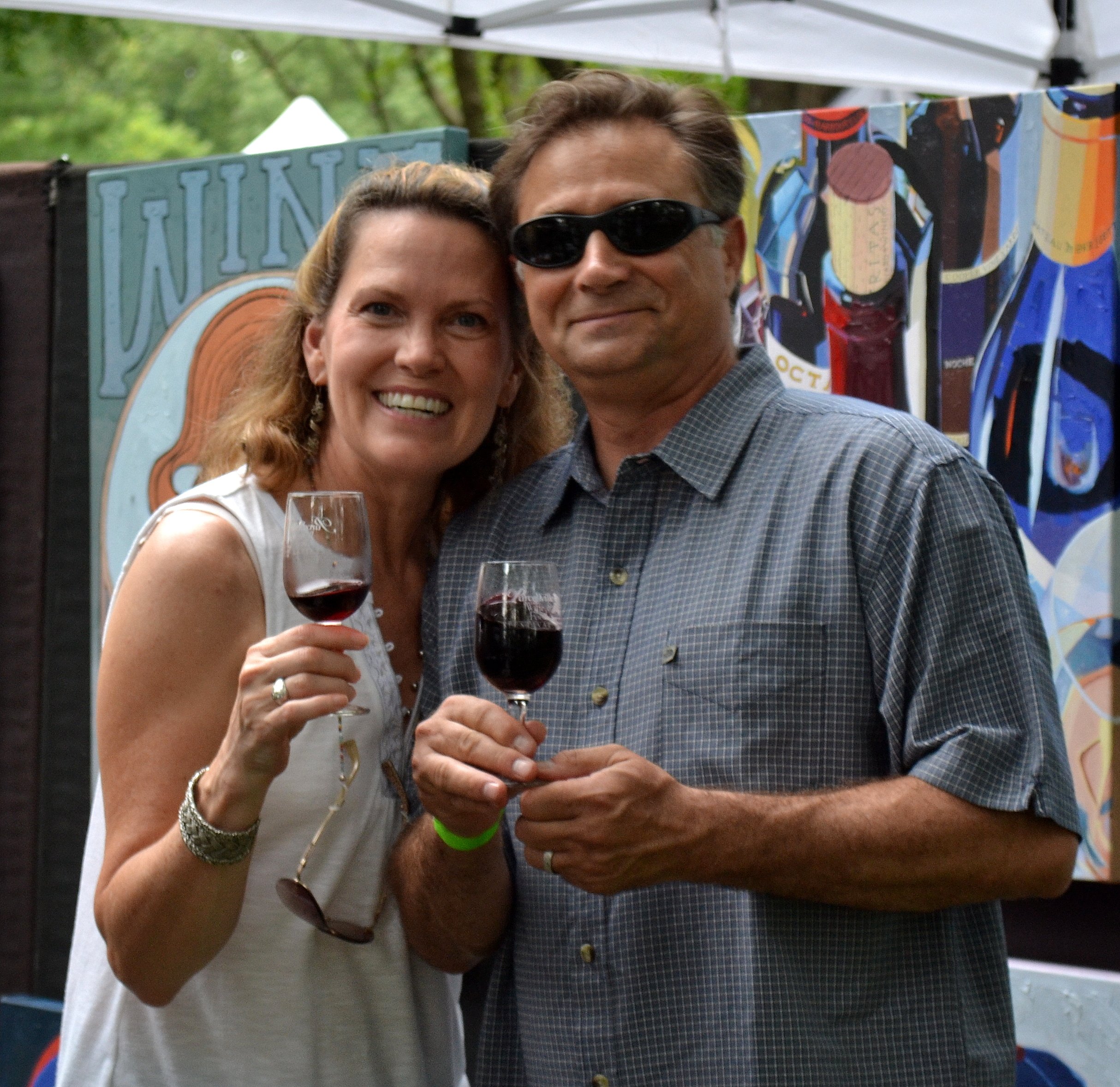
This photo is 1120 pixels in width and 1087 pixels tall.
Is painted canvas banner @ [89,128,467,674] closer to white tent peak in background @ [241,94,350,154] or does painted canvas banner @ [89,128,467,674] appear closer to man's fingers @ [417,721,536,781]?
white tent peak in background @ [241,94,350,154]

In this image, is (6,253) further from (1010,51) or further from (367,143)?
(1010,51)

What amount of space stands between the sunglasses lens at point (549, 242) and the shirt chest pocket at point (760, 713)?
32.4 inches

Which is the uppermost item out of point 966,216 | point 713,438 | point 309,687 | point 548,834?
point 966,216

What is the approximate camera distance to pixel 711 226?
Answer: 266cm

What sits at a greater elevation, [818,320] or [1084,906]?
[818,320]

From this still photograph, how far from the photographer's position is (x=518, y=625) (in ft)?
7.20

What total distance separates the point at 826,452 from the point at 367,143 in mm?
2323

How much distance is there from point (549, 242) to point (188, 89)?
16.2 meters

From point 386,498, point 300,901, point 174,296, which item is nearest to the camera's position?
point 300,901

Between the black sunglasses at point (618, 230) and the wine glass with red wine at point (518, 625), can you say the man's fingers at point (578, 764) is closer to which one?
the wine glass with red wine at point (518, 625)

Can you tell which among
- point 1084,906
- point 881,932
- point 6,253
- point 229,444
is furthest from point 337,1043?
point 6,253

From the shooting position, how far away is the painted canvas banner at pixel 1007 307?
11.6 feet

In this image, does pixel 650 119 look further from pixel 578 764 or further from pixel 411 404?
pixel 578 764

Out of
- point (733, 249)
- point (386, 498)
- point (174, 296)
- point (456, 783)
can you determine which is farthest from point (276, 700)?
point (174, 296)
